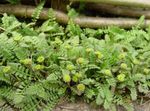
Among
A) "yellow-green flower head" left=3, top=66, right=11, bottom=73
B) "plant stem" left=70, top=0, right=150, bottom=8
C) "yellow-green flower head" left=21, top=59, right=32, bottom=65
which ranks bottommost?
"yellow-green flower head" left=3, top=66, right=11, bottom=73

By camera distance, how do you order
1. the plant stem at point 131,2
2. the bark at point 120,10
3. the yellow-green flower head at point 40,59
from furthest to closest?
1. the bark at point 120,10
2. the plant stem at point 131,2
3. the yellow-green flower head at point 40,59

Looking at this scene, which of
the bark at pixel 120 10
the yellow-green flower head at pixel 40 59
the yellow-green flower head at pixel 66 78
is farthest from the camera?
the bark at pixel 120 10

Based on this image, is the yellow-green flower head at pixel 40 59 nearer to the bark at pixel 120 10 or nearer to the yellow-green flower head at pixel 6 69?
the yellow-green flower head at pixel 6 69

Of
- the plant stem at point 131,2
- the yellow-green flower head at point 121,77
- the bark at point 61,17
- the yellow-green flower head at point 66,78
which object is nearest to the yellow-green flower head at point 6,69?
the yellow-green flower head at point 66,78

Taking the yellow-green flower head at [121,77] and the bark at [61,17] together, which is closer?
the yellow-green flower head at [121,77]

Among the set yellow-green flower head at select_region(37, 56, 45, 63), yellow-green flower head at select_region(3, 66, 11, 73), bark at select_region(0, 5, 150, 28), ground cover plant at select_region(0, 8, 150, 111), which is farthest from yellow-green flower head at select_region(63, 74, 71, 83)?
bark at select_region(0, 5, 150, 28)

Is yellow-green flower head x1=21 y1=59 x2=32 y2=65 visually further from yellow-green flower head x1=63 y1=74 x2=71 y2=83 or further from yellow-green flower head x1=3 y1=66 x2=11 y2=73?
yellow-green flower head x1=63 y1=74 x2=71 y2=83

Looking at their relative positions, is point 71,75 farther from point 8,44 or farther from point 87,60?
point 8,44
